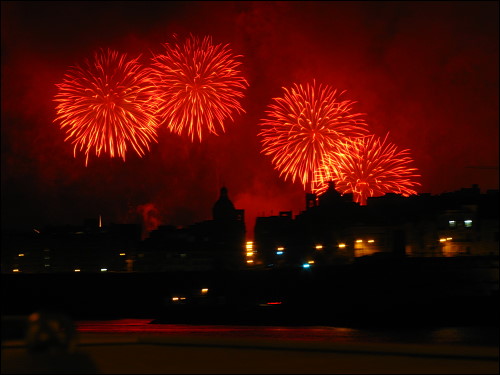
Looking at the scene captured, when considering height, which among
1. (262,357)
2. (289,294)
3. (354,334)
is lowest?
(354,334)

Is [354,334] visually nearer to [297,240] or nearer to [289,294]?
[289,294]

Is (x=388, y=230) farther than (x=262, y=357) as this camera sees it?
Yes

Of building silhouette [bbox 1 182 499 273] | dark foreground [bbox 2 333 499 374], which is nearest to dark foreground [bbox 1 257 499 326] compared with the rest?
building silhouette [bbox 1 182 499 273]

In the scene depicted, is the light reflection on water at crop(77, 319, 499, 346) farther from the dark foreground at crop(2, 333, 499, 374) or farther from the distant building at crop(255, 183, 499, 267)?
the distant building at crop(255, 183, 499, 267)

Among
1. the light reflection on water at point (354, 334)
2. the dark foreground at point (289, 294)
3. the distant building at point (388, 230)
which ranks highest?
the distant building at point (388, 230)

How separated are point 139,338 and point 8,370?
5.86 m

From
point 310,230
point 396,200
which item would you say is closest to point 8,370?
point 396,200

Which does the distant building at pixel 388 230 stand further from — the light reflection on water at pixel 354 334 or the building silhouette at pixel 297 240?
the light reflection on water at pixel 354 334

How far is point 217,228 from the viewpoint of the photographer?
504 ft

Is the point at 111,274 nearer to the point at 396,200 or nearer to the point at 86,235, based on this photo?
the point at 396,200

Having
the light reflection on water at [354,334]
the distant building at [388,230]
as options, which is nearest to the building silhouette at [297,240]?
the distant building at [388,230]

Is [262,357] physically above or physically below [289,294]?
below

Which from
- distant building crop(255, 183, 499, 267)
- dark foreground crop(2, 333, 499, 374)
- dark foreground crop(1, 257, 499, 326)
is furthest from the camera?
distant building crop(255, 183, 499, 267)

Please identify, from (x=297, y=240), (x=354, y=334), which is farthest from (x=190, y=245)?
(x=354, y=334)
